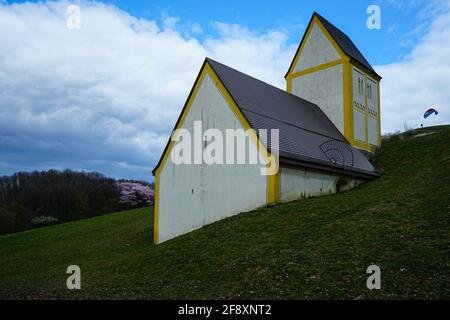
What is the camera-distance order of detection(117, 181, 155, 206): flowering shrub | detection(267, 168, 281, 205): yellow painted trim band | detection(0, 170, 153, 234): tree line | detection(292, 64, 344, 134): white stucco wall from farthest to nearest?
1. detection(117, 181, 155, 206): flowering shrub
2. detection(0, 170, 153, 234): tree line
3. detection(292, 64, 344, 134): white stucco wall
4. detection(267, 168, 281, 205): yellow painted trim band

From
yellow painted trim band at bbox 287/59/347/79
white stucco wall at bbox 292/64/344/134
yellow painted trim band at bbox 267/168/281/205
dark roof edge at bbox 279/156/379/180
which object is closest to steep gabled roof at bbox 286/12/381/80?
yellow painted trim band at bbox 287/59/347/79

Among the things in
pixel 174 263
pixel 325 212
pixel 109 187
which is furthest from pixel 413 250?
pixel 109 187

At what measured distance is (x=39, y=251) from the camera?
22859 millimetres

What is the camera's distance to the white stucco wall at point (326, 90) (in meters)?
Result: 27.5

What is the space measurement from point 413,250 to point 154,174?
1403cm

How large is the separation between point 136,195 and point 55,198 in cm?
1934

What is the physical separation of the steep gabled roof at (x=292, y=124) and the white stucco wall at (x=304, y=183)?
0.42 m

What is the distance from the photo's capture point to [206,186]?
19.0 meters

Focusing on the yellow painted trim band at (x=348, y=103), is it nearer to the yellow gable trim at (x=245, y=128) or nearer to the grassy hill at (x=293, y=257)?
the grassy hill at (x=293, y=257)

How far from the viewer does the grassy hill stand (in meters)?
9.43

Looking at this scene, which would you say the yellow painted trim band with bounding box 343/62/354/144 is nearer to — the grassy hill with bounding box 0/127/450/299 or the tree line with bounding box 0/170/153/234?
the grassy hill with bounding box 0/127/450/299

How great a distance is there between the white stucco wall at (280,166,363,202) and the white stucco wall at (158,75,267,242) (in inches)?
45.3

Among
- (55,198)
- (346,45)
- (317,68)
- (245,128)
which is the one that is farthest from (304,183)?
(55,198)
